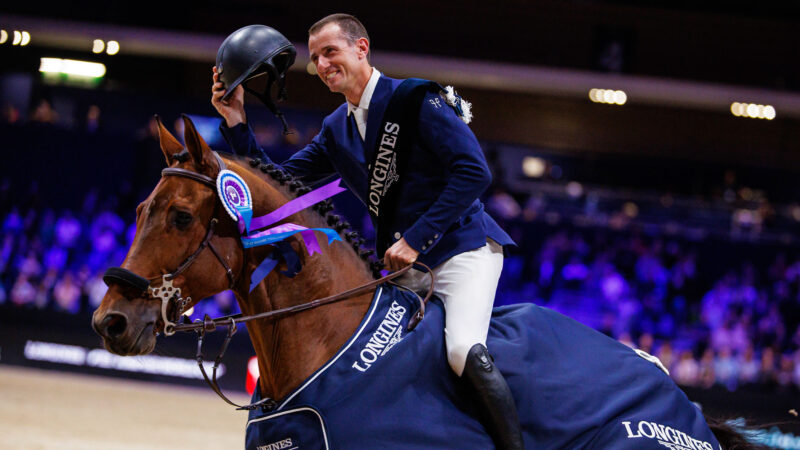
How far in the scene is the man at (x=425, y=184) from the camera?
A: 2143 millimetres

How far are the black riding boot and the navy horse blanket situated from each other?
49 millimetres

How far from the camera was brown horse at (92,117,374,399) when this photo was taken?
6.16 feet

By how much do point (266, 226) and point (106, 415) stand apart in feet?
15.0

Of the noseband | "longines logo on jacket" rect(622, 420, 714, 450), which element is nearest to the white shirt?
the noseband

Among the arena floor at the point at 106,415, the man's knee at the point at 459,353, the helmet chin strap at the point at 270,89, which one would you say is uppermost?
the helmet chin strap at the point at 270,89

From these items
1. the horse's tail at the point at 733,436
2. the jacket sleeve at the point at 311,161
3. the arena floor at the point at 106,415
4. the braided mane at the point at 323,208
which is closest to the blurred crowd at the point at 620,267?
the arena floor at the point at 106,415

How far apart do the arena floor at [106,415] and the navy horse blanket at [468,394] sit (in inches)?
140

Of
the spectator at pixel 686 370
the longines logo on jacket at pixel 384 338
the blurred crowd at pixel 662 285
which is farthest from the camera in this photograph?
the blurred crowd at pixel 662 285

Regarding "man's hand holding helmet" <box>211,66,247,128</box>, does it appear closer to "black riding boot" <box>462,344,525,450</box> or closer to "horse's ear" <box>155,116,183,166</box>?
"horse's ear" <box>155,116,183,166</box>

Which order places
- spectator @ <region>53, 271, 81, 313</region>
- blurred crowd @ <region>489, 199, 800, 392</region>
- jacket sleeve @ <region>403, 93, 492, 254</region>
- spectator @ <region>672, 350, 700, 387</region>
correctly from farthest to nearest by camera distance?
blurred crowd @ <region>489, 199, 800, 392</region> < spectator @ <region>53, 271, 81, 313</region> < spectator @ <region>672, 350, 700, 387</region> < jacket sleeve @ <region>403, 93, 492, 254</region>

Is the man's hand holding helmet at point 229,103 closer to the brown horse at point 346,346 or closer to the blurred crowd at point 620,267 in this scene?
the brown horse at point 346,346

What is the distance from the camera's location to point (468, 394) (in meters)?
2.17

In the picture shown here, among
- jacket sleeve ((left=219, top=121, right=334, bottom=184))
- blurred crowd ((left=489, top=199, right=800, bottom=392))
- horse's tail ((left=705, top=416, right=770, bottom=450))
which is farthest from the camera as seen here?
blurred crowd ((left=489, top=199, right=800, bottom=392))

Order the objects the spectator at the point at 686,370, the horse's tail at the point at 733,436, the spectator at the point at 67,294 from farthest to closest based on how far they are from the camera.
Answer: the spectator at the point at 67,294
the spectator at the point at 686,370
the horse's tail at the point at 733,436
